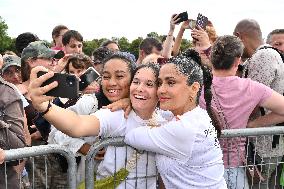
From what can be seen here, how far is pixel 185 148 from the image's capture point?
3102 millimetres

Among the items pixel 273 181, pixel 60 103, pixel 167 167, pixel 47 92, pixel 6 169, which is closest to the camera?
pixel 47 92

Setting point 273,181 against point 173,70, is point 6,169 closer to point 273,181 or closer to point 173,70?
point 173,70

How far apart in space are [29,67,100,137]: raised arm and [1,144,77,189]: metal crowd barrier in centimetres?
26

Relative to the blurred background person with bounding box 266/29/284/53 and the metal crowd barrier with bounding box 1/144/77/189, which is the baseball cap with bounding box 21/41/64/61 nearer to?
the metal crowd barrier with bounding box 1/144/77/189

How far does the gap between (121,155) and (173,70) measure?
27.5 inches

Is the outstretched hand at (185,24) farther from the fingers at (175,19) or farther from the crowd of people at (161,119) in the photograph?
the crowd of people at (161,119)

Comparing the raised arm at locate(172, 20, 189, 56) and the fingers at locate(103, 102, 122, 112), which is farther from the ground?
the raised arm at locate(172, 20, 189, 56)

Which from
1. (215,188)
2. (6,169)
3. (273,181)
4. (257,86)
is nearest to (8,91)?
(6,169)

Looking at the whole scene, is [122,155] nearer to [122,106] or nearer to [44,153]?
[122,106]

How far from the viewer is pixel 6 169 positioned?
141 inches

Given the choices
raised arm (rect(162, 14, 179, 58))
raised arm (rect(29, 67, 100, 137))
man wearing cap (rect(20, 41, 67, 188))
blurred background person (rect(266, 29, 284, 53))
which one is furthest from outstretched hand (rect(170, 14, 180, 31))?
raised arm (rect(29, 67, 100, 137))

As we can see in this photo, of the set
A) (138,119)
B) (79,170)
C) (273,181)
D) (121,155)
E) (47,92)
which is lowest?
(273,181)

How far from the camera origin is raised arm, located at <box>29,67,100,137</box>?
2.77m

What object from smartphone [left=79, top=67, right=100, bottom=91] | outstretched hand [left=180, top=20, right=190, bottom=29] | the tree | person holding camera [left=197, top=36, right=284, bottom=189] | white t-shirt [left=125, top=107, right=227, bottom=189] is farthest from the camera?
the tree
